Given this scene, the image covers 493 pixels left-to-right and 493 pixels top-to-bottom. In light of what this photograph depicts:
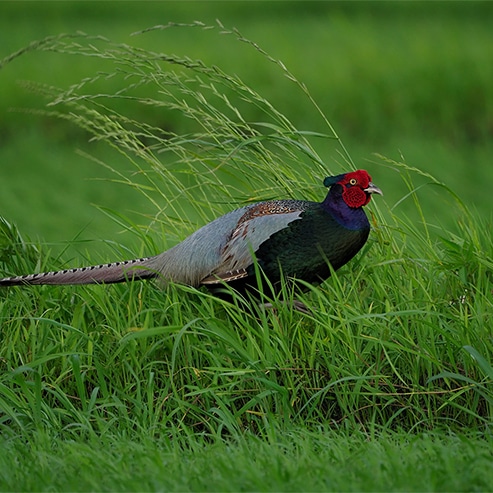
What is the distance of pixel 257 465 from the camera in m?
3.25

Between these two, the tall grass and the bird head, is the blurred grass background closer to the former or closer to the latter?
the tall grass

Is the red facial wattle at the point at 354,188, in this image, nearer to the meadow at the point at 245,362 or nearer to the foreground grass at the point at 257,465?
the meadow at the point at 245,362

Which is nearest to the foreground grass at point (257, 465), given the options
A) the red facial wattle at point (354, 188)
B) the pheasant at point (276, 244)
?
the pheasant at point (276, 244)

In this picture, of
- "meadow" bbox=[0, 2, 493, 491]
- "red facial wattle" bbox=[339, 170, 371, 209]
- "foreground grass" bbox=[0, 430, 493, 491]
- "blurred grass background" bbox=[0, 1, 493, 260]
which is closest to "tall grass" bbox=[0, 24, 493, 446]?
"meadow" bbox=[0, 2, 493, 491]

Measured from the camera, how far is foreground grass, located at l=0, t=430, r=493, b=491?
3076mm

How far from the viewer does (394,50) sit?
11062mm

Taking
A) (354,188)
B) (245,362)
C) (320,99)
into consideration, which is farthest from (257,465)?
(320,99)

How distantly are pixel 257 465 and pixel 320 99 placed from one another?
718 cm

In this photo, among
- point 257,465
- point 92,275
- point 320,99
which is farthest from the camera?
point 320,99

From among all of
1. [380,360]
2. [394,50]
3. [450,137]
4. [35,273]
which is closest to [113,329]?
[35,273]

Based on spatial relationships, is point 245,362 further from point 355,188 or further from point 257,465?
point 355,188

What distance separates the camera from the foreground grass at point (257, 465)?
3.08 meters

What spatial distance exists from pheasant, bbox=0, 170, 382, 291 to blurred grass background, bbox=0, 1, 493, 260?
2.97 m

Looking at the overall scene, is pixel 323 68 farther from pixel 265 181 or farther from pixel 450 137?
pixel 265 181
